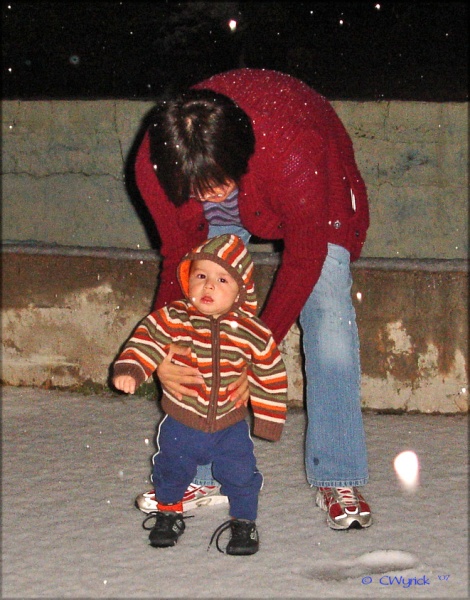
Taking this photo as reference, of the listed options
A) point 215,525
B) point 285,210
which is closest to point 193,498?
point 215,525

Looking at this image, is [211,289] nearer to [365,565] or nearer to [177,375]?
[177,375]

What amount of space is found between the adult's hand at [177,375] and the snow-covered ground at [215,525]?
0.56 m

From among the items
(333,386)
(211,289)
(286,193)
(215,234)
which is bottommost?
(333,386)

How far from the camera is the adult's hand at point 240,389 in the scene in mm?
3568

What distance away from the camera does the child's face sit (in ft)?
11.5

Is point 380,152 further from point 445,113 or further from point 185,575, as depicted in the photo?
point 185,575

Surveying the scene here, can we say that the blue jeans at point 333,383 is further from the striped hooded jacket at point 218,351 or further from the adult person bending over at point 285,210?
the striped hooded jacket at point 218,351

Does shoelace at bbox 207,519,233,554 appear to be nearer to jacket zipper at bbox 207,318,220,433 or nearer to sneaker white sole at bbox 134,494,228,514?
sneaker white sole at bbox 134,494,228,514

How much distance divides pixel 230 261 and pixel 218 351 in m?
0.30

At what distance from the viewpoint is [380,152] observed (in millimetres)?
5805

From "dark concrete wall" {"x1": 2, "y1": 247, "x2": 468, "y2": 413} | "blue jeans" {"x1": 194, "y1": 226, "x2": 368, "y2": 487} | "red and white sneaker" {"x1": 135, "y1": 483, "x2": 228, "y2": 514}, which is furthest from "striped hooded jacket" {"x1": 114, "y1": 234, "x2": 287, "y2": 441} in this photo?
→ "dark concrete wall" {"x1": 2, "y1": 247, "x2": 468, "y2": 413}

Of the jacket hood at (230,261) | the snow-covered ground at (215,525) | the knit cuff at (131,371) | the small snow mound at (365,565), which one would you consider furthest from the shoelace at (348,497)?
the knit cuff at (131,371)

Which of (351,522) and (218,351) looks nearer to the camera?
(218,351)

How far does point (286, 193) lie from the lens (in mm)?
3451
